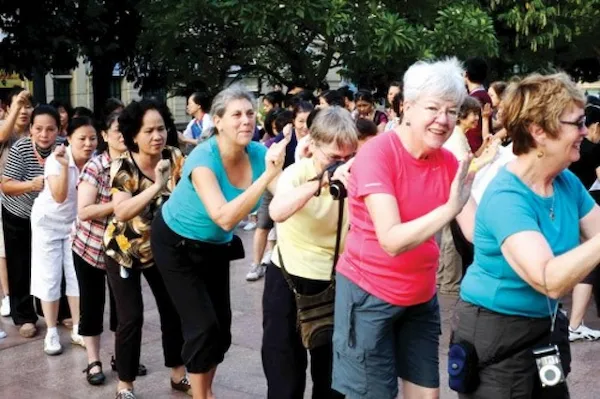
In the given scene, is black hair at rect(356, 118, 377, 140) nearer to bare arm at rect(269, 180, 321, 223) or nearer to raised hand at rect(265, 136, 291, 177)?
raised hand at rect(265, 136, 291, 177)

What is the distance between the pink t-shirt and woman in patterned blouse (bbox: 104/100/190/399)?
1.82m

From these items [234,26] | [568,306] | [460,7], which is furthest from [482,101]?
[234,26]

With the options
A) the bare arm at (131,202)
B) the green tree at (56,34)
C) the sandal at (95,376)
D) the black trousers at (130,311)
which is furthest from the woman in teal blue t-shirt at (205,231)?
the green tree at (56,34)

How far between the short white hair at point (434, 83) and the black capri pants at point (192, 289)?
5.49ft

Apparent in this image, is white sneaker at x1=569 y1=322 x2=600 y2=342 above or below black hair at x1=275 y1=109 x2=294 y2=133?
below

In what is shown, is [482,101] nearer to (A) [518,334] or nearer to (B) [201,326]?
(B) [201,326]

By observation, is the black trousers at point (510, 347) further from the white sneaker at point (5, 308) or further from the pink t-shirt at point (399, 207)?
the white sneaker at point (5, 308)

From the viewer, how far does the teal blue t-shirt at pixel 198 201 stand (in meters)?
4.34

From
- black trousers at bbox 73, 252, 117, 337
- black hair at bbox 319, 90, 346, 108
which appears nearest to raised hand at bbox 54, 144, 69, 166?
black trousers at bbox 73, 252, 117, 337

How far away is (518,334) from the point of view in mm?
2904

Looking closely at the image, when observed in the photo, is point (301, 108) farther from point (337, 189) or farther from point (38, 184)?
point (337, 189)

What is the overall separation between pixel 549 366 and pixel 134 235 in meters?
2.81

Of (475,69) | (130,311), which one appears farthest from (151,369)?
(475,69)

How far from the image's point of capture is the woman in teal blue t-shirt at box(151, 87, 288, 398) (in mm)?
4391
